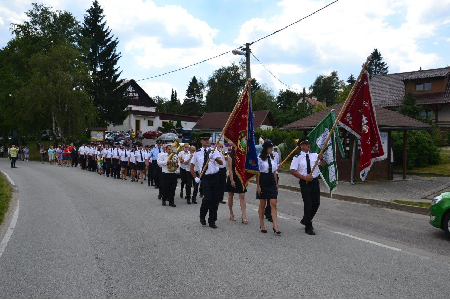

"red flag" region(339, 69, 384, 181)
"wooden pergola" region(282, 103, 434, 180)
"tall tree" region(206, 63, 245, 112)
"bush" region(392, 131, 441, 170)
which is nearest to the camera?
"red flag" region(339, 69, 384, 181)

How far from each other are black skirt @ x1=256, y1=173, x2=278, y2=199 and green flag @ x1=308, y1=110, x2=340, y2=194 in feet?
4.34

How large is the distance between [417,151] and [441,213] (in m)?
14.2

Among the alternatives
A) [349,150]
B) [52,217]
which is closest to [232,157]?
[52,217]

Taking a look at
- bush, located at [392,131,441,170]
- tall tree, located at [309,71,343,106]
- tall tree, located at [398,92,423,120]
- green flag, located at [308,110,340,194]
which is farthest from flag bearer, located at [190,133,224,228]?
tall tree, located at [309,71,343,106]

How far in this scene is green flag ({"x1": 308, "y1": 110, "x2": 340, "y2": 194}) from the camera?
8.16 meters

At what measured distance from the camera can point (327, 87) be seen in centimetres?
8606

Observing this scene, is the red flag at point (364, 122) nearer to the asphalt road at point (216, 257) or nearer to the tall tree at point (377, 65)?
the asphalt road at point (216, 257)

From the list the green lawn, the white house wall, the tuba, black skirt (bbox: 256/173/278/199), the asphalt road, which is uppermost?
the white house wall

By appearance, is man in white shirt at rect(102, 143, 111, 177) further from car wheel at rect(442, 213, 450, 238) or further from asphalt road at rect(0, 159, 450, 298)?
car wheel at rect(442, 213, 450, 238)

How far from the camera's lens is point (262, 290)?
4602 mm

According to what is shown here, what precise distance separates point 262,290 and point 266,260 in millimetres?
1208

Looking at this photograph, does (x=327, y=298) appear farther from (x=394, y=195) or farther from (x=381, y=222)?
(x=394, y=195)

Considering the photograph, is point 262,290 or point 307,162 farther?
point 307,162

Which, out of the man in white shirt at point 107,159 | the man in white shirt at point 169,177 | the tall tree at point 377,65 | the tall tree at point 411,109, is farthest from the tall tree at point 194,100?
the man in white shirt at point 169,177
